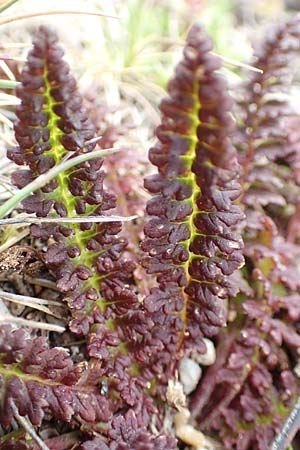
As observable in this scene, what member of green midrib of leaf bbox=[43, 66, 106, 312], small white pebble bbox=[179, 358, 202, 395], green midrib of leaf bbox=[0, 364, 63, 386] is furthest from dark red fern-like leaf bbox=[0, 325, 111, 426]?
small white pebble bbox=[179, 358, 202, 395]

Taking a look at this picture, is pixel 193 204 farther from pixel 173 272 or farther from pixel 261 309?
pixel 261 309

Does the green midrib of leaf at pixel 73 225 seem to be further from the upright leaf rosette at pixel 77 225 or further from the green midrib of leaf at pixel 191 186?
the green midrib of leaf at pixel 191 186

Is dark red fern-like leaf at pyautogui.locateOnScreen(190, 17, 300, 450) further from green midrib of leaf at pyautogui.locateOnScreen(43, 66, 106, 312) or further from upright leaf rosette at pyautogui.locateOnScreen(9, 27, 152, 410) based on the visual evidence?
green midrib of leaf at pyautogui.locateOnScreen(43, 66, 106, 312)

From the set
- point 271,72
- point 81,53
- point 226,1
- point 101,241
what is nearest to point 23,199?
point 101,241

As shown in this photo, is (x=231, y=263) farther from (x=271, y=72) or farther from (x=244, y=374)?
(x=271, y=72)

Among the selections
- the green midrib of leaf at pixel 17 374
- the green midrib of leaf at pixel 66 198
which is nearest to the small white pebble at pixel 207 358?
the green midrib of leaf at pixel 66 198

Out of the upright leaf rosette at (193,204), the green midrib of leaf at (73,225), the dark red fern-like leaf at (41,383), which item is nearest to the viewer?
the upright leaf rosette at (193,204)

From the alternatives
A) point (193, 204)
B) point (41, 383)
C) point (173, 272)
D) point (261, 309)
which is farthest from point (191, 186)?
point (261, 309)
